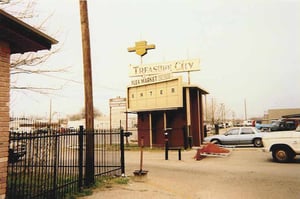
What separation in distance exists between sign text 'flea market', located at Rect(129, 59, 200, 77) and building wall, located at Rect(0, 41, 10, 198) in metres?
20.5

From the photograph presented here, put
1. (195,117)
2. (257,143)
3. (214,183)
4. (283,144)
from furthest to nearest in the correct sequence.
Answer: (195,117) < (257,143) < (283,144) < (214,183)

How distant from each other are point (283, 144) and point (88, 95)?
9.57 meters

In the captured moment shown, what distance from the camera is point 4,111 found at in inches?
237

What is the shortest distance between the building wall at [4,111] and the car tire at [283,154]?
12.1m

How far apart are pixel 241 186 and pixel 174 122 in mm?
15265

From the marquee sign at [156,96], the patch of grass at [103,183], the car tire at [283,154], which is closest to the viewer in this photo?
the patch of grass at [103,183]

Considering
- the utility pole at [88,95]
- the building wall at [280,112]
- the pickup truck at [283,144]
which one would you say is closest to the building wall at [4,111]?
the utility pole at [88,95]

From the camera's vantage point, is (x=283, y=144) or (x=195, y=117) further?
(x=195, y=117)

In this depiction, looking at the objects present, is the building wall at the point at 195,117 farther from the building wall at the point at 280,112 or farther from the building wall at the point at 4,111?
the building wall at the point at 280,112

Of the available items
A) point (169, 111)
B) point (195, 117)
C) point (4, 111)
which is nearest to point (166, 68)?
point (169, 111)

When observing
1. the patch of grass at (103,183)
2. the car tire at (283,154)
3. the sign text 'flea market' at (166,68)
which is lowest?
the patch of grass at (103,183)

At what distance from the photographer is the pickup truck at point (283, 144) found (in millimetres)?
13180

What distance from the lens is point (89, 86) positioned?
9.45 metres

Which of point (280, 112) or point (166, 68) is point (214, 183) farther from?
point (280, 112)
